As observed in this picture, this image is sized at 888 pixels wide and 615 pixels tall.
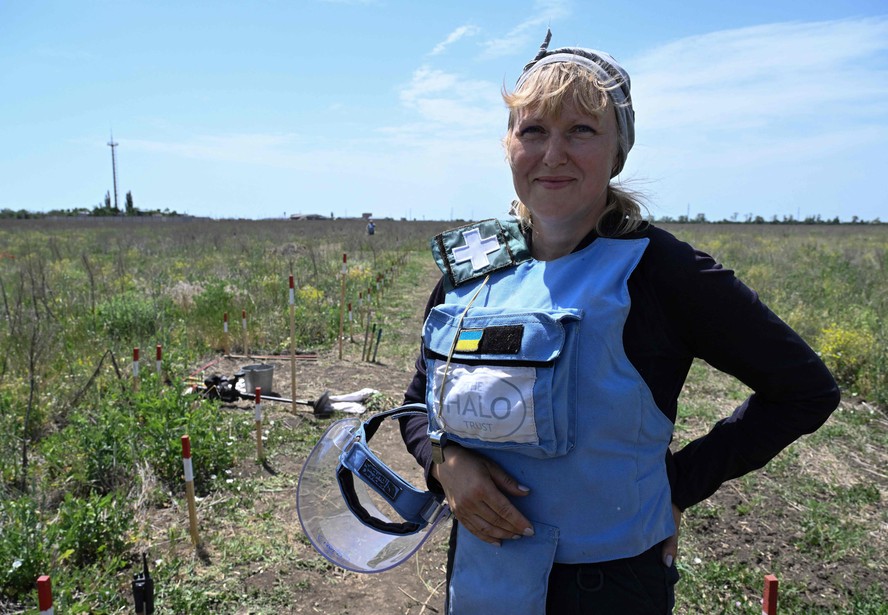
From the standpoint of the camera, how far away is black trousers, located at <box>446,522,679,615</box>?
1.24m

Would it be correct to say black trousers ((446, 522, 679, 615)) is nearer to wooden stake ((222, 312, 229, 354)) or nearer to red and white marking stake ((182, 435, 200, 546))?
red and white marking stake ((182, 435, 200, 546))

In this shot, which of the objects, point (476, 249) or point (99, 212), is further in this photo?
point (99, 212)

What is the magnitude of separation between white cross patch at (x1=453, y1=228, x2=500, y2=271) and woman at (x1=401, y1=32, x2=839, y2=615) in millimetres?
86

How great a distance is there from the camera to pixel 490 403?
4.16 ft

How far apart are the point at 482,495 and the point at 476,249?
0.56 metres

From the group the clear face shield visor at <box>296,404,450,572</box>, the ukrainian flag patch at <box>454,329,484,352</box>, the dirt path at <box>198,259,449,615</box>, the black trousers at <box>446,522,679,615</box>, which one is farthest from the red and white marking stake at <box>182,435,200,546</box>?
the black trousers at <box>446,522,679,615</box>

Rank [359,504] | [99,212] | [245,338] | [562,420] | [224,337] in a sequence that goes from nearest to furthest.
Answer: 1. [562,420]
2. [359,504]
3. [245,338]
4. [224,337]
5. [99,212]

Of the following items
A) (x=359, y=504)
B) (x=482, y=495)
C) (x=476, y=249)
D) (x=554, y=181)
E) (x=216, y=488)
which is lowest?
(x=216, y=488)

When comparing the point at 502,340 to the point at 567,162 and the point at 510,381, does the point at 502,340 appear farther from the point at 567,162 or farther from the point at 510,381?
the point at 567,162

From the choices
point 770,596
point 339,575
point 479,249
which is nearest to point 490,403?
point 479,249

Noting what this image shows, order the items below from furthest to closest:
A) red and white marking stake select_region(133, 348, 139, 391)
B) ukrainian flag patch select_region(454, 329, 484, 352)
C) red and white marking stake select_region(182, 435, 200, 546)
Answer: red and white marking stake select_region(133, 348, 139, 391) < red and white marking stake select_region(182, 435, 200, 546) < ukrainian flag patch select_region(454, 329, 484, 352)

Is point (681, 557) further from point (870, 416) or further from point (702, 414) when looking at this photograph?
point (870, 416)

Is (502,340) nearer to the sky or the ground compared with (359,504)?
nearer to the sky

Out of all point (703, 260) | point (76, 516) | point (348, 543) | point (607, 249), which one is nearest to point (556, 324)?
point (607, 249)
